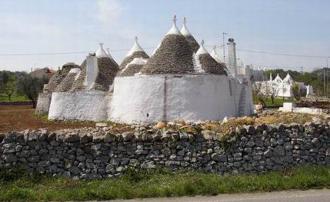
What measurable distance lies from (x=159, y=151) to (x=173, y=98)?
15.5 meters

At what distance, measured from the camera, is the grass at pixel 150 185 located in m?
7.97

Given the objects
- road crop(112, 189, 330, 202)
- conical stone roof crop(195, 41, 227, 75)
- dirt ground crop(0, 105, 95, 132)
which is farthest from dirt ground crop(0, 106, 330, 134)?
conical stone roof crop(195, 41, 227, 75)

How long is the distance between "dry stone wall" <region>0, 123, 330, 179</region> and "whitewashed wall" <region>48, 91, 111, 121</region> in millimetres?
19046

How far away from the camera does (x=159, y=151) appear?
9.84 metres

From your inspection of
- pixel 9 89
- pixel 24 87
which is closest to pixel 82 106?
pixel 24 87

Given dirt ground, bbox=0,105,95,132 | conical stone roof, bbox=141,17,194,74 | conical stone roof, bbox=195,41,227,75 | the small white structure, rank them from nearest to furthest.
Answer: dirt ground, bbox=0,105,95,132 → conical stone roof, bbox=141,17,194,74 → conical stone roof, bbox=195,41,227,75 → the small white structure

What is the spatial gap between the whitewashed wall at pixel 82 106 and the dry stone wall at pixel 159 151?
19.0 meters

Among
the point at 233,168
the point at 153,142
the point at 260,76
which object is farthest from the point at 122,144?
the point at 260,76

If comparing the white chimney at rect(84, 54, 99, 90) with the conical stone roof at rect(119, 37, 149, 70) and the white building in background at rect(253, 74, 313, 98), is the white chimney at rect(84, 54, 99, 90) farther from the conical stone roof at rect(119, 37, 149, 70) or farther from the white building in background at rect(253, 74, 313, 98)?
the white building in background at rect(253, 74, 313, 98)

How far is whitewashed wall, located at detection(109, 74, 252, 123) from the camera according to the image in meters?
25.2

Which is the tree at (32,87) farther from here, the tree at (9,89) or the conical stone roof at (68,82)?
the conical stone roof at (68,82)

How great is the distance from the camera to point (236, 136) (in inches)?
399

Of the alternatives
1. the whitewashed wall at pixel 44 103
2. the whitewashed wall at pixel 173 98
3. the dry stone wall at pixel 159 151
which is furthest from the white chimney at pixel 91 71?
the dry stone wall at pixel 159 151

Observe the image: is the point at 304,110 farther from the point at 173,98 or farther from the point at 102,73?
the point at 102,73
